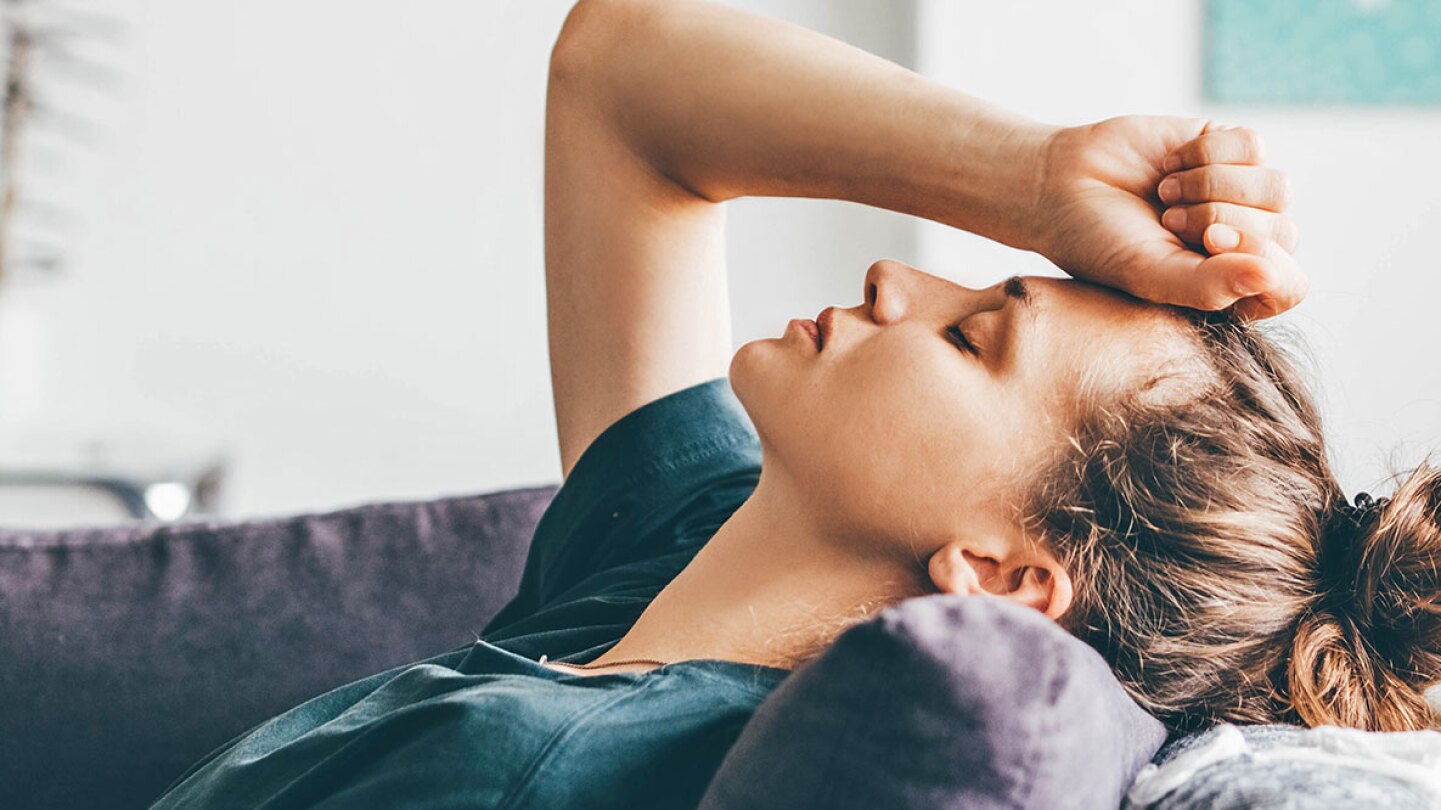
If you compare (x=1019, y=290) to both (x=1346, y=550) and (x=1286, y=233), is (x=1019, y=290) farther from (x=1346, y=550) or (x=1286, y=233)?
(x=1346, y=550)

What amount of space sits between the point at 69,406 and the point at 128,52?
799 mm

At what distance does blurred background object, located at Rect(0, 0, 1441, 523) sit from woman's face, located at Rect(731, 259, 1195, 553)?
192 centimetres

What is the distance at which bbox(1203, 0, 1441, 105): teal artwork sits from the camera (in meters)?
2.55

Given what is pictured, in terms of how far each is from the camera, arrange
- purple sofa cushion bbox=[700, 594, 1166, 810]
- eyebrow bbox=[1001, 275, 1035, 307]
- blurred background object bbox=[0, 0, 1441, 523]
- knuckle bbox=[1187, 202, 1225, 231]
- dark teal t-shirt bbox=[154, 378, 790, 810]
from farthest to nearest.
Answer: blurred background object bbox=[0, 0, 1441, 523] → eyebrow bbox=[1001, 275, 1035, 307] → knuckle bbox=[1187, 202, 1225, 231] → dark teal t-shirt bbox=[154, 378, 790, 810] → purple sofa cushion bbox=[700, 594, 1166, 810]

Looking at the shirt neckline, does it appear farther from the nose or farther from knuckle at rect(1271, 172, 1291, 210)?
knuckle at rect(1271, 172, 1291, 210)

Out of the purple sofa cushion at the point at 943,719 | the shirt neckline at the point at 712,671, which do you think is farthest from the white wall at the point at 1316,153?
the purple sofa cushion at the point at 943,719

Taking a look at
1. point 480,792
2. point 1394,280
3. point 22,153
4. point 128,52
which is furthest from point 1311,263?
point 22,153

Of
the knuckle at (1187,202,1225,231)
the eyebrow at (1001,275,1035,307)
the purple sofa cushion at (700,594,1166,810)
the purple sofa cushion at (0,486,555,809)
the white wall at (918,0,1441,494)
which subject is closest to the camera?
the purple sofa cushion at (700,594,1166,810)

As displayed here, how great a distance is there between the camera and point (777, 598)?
2.87ft

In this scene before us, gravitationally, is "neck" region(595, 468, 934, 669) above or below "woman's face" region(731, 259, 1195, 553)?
below

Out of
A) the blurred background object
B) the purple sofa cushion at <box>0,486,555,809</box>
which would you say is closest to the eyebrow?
the purple sofa cushion at <box>0,486,555,809</box>

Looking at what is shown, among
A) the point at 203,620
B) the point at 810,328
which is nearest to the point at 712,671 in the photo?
the point at 810,328

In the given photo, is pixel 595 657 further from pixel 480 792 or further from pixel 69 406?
pixel 69 406

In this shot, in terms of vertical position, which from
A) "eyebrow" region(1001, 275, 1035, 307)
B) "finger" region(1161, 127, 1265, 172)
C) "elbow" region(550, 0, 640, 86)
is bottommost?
"eyebrow" region(1001, 275, 1035, 307)
